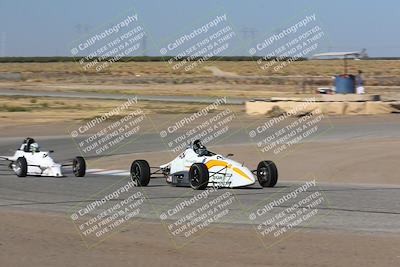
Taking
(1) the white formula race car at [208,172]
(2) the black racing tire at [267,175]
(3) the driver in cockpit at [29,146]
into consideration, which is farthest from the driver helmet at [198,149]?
(3) the driver in cockpit at [29,146]

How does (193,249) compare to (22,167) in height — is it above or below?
below

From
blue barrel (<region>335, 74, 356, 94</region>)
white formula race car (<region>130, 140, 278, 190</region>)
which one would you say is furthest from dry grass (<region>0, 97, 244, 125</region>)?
white formula race car (<region>130, 140, 278, 190</region>)

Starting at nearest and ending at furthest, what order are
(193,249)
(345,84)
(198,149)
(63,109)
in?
(193,249), (198,149), (345,84), (63,109)

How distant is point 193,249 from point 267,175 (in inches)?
268

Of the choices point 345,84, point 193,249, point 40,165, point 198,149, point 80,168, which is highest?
point 40,165

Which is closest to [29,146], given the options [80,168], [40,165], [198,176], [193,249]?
[40,165]

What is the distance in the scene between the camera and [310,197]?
15.4 meters

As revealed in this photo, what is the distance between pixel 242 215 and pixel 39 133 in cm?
2518

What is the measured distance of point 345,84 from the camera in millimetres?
44531

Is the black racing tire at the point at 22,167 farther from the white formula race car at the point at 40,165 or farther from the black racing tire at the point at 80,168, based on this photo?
the black racing tire at the point at 80,168

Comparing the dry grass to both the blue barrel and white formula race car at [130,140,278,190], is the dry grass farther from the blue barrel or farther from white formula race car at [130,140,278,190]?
white formula race car at [130,140,278,190]

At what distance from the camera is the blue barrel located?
4441 cm

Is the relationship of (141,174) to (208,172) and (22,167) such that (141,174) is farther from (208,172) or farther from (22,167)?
(22,167)

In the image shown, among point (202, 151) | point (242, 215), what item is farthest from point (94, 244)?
point (202, 151)
